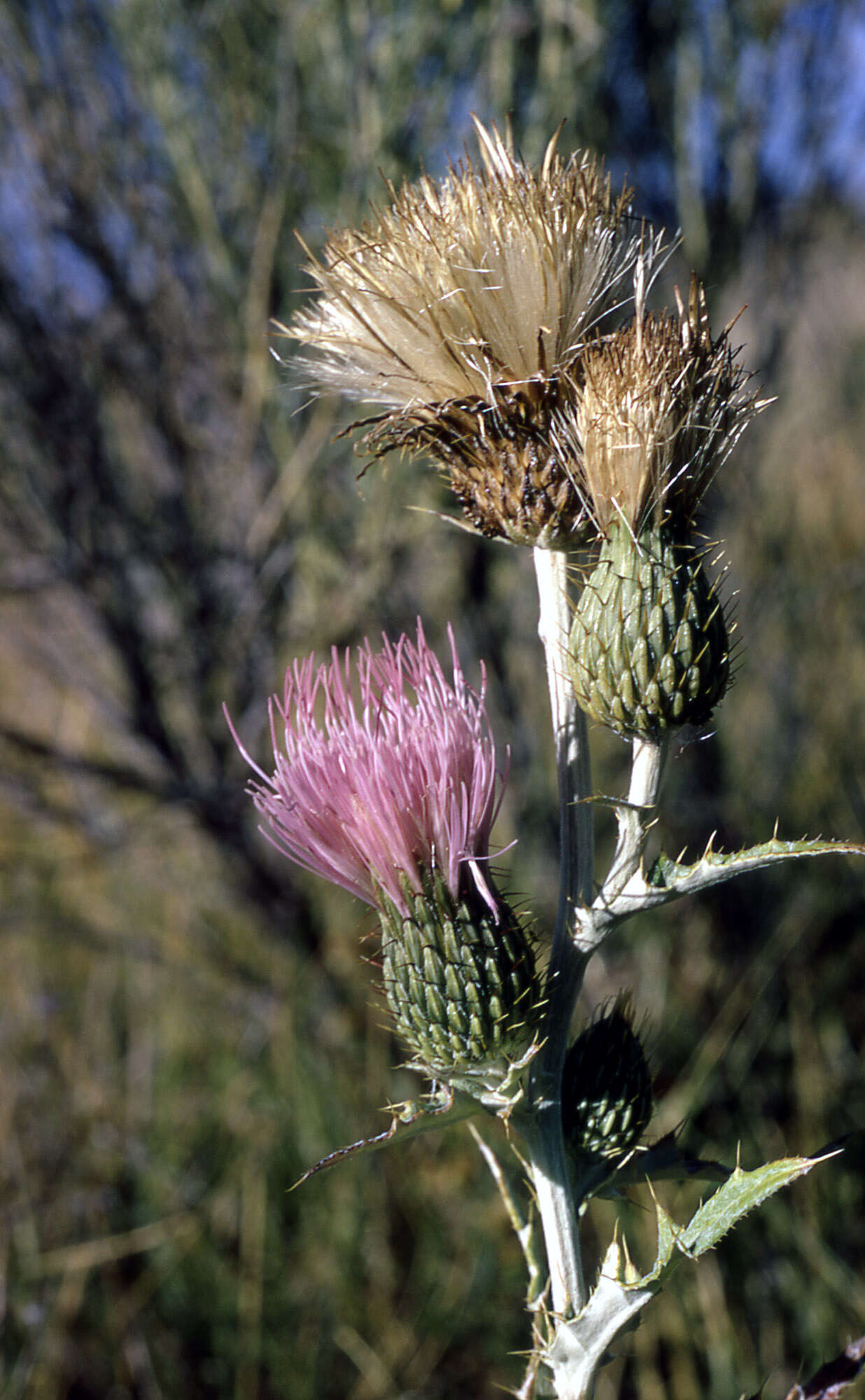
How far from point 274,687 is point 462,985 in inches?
102

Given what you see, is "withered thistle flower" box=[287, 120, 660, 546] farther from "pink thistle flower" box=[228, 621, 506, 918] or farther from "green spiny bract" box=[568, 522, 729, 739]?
"pink thistle flower" box=[228, 621, 506, 918]

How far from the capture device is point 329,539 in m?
3.60

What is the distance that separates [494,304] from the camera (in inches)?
48.6

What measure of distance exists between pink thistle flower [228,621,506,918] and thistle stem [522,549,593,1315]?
9 cm

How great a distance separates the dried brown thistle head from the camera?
113 centimetres

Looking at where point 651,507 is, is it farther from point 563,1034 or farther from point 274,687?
point 274,687

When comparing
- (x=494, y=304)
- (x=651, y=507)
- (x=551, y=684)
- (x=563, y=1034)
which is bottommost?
(x=563, y=1034)

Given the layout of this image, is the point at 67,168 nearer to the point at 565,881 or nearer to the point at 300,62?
the point at 300,62

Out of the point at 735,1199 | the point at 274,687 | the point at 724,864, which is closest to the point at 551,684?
the point at 724,864

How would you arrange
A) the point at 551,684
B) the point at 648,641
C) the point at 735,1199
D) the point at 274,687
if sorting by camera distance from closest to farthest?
1. the point at 735,1199
2. the point at 648,641
3. the point at 551,684
4. the point at 274,687

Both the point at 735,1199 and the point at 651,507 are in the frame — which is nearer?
the point at 735,1199

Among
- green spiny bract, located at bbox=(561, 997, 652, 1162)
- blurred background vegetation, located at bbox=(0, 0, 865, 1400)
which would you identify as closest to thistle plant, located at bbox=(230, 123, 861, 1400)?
green spiny bract, located at bbox=(561, 997, 652, 1162)

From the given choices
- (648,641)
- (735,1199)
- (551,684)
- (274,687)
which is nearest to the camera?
(735,1199)

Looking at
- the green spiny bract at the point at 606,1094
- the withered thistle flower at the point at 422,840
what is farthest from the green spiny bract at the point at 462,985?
the green spiny bract at the point at 606,1094
